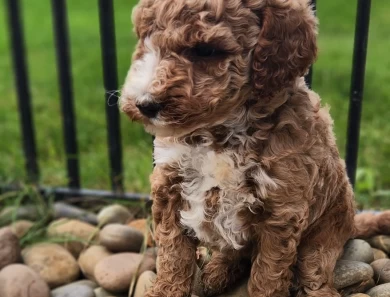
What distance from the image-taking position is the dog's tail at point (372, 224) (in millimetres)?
3121

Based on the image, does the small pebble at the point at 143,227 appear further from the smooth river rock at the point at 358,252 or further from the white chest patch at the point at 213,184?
the smooth river rock at the point at 358,252

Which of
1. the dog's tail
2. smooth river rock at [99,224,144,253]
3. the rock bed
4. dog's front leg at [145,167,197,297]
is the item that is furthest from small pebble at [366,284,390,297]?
smooth river rock at [99,224,144,253]

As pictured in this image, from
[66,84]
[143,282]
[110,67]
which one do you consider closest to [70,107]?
[66,84]

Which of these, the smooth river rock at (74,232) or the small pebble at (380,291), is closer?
the small pebble at (380,291)

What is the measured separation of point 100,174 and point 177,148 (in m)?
2.25

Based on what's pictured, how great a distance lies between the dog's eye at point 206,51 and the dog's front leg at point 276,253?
25.1 inches

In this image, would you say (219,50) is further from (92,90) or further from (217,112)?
(92,90)

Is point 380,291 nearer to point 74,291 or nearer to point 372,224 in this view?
point 372,224

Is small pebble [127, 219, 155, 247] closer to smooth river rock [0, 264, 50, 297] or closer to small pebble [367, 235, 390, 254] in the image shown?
smooth river rock [0, 264, 50, 297]

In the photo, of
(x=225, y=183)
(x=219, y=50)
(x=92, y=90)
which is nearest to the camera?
(x=219, y=50)

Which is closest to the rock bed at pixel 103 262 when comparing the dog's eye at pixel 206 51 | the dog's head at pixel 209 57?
the dog's head at pixel 209 57

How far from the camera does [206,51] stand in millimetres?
2184

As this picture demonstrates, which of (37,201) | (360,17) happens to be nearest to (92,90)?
(37,201)

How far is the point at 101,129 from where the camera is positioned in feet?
17.4
